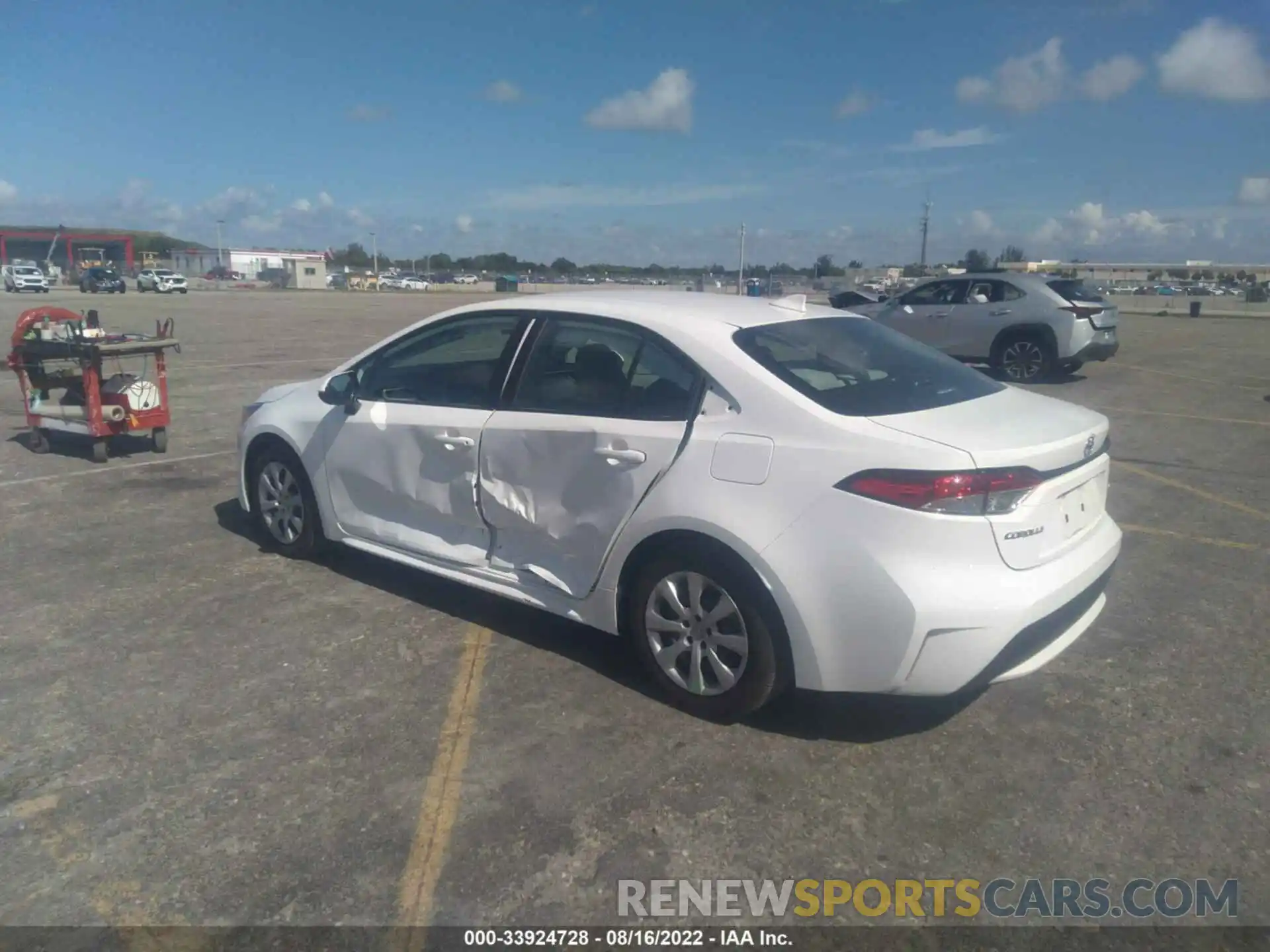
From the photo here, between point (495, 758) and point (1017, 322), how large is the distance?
12.8m

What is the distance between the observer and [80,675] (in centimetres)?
419

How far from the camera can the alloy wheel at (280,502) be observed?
18.2ft

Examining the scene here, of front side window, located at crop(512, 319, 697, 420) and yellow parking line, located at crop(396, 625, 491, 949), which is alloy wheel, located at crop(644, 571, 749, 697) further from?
yellow parking line, located at crop(396, 625, 491, 949)

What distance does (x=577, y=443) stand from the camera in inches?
162

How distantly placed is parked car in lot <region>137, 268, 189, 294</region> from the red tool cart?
52.1m

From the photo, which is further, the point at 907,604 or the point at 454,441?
the point at 454,441

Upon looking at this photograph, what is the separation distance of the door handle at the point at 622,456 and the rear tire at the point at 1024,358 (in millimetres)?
11747

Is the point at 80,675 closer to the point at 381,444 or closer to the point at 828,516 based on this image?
the point at 381,444

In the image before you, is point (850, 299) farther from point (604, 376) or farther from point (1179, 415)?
point (604, 376)

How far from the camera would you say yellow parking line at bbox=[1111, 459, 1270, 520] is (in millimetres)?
6926

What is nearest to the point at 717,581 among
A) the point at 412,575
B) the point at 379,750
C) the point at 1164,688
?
the point at 379,750

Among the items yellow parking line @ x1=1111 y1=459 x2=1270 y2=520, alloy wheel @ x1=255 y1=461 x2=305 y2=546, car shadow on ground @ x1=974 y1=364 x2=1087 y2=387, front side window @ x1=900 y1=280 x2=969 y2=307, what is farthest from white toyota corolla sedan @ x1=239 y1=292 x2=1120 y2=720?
front side window @ x1=900 y1=280 x2=969 y2=307

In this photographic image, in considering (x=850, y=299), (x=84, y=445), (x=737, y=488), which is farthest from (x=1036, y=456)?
(x=850, y=299)

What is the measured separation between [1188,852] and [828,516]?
1.53m
